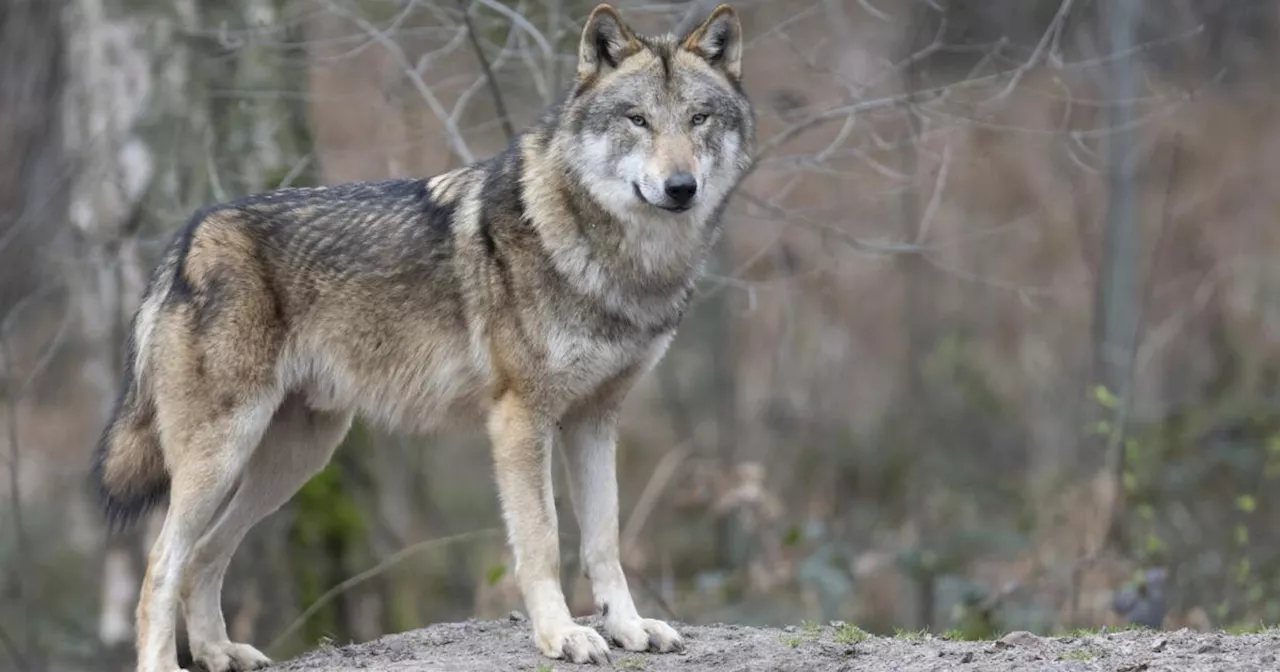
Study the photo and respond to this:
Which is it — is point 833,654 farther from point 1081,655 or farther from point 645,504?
point 645,504

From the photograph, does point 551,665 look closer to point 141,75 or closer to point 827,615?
point 827,615

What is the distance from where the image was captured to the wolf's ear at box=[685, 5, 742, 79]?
5.77 m

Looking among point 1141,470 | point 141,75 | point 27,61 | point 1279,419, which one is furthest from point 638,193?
point 27,61

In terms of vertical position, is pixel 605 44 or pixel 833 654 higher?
pixel 605 44

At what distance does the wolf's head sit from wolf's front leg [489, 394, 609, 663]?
2.94ft

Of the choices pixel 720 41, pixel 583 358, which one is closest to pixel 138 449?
pixel 583 358

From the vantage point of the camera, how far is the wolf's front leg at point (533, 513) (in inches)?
212

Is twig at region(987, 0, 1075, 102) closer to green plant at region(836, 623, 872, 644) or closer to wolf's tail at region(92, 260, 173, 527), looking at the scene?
green plant at region(836, 623, 872, 644)

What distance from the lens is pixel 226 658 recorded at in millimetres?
5938

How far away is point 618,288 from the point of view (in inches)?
219

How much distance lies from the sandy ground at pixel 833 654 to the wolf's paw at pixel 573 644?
0.04m

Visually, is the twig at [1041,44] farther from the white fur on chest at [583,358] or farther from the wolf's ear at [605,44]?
the white fur on chest at [583,358]

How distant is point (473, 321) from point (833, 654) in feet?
6.15

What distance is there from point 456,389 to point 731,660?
1.52 m
